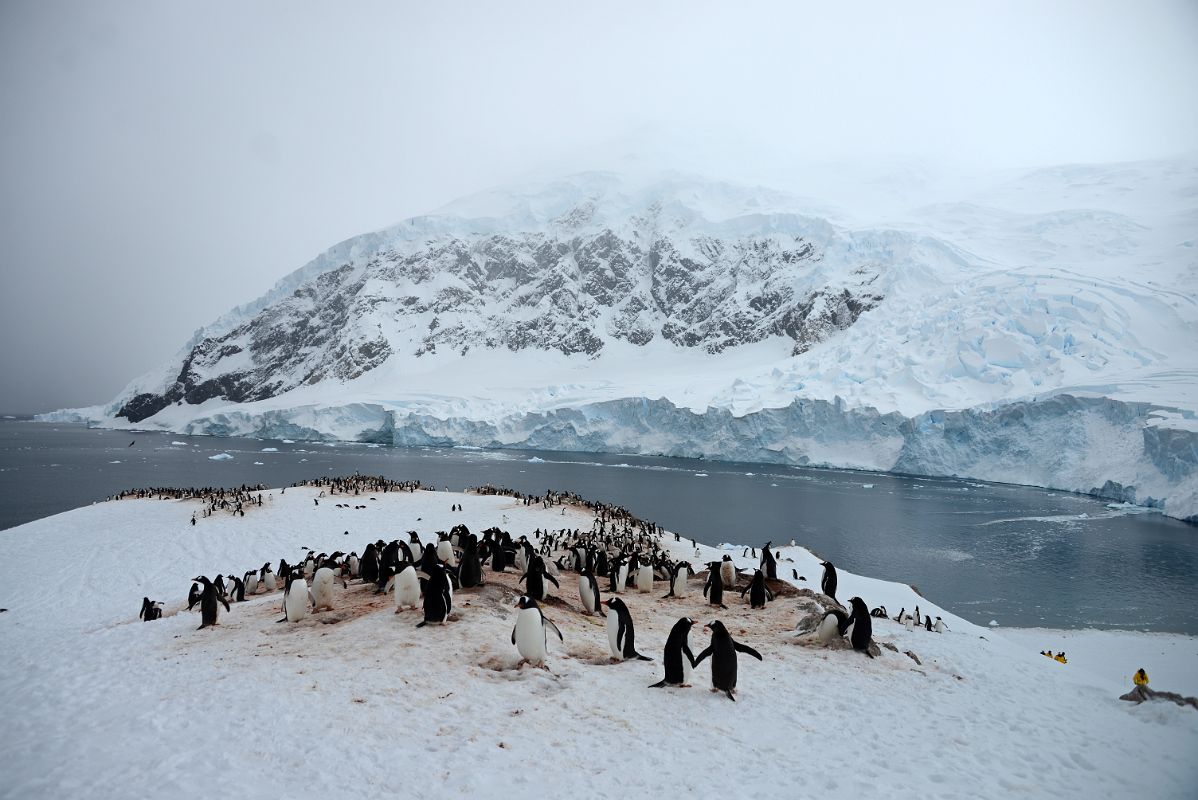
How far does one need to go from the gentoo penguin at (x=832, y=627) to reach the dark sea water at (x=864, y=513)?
13089 mm

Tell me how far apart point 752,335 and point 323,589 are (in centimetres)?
10109

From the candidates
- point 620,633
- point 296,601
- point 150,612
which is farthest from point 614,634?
point 150,612

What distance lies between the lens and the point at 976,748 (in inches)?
232

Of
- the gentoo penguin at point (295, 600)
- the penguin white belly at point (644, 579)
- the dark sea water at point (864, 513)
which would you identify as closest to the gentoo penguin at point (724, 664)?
the penguin white belly at point (644, 579)

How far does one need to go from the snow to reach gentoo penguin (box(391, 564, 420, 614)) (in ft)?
1.21

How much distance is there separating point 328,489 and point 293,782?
82.1 feet

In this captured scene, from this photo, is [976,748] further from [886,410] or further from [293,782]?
[886,410]

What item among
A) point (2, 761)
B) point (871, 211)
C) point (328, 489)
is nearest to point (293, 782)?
point (2, 761)

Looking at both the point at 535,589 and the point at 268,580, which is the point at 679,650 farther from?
the point at 268,580

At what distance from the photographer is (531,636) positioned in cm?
693

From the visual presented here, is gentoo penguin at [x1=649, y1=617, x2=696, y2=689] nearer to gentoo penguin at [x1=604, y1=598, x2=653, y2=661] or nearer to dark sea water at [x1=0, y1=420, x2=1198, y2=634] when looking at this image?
gentoo penguin at [x1=604, y1=598, x2=653, y2=661]

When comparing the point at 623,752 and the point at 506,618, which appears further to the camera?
the point at 506,618

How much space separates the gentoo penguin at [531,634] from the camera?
691cm

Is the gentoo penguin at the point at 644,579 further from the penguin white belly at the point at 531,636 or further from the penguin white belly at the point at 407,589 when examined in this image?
the penguin white belly at the point at 531,636
